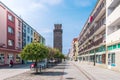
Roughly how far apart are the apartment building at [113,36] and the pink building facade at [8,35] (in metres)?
21.9

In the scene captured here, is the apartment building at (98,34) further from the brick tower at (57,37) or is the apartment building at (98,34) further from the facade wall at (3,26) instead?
the brick tower at (57,37)

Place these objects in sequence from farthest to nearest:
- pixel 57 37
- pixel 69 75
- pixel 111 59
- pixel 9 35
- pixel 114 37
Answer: pixel 57 37, pixel 9 35, pixel 111 59, pixel 114 37, pixel 69 75

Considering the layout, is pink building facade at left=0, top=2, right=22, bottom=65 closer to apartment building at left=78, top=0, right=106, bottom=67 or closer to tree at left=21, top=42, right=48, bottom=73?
apartment building at left=78, top=0, right=106, bottom=67

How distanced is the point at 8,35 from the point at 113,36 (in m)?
27.4

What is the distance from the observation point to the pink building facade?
4581cm

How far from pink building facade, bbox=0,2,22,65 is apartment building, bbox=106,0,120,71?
2190cm

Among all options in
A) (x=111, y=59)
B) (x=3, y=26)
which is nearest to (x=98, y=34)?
(x=111, y=59)

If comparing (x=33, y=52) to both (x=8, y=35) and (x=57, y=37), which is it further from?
(x=57, y=37)

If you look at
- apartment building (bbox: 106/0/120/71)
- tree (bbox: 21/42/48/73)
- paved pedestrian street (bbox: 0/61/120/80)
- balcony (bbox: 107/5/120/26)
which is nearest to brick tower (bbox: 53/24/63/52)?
apartment building (bbox: 106/0/120/71)

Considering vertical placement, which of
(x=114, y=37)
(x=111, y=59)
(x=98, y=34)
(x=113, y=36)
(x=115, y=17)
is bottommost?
(x=111, y=59)

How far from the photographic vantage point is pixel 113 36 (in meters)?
31.5

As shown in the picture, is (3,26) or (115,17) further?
(3,26)

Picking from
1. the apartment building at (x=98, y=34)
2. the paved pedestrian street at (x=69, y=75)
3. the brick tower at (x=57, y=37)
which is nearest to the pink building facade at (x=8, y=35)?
the apartment building at (x=98, y=34)

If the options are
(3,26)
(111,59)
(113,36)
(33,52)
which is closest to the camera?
(33,52)
